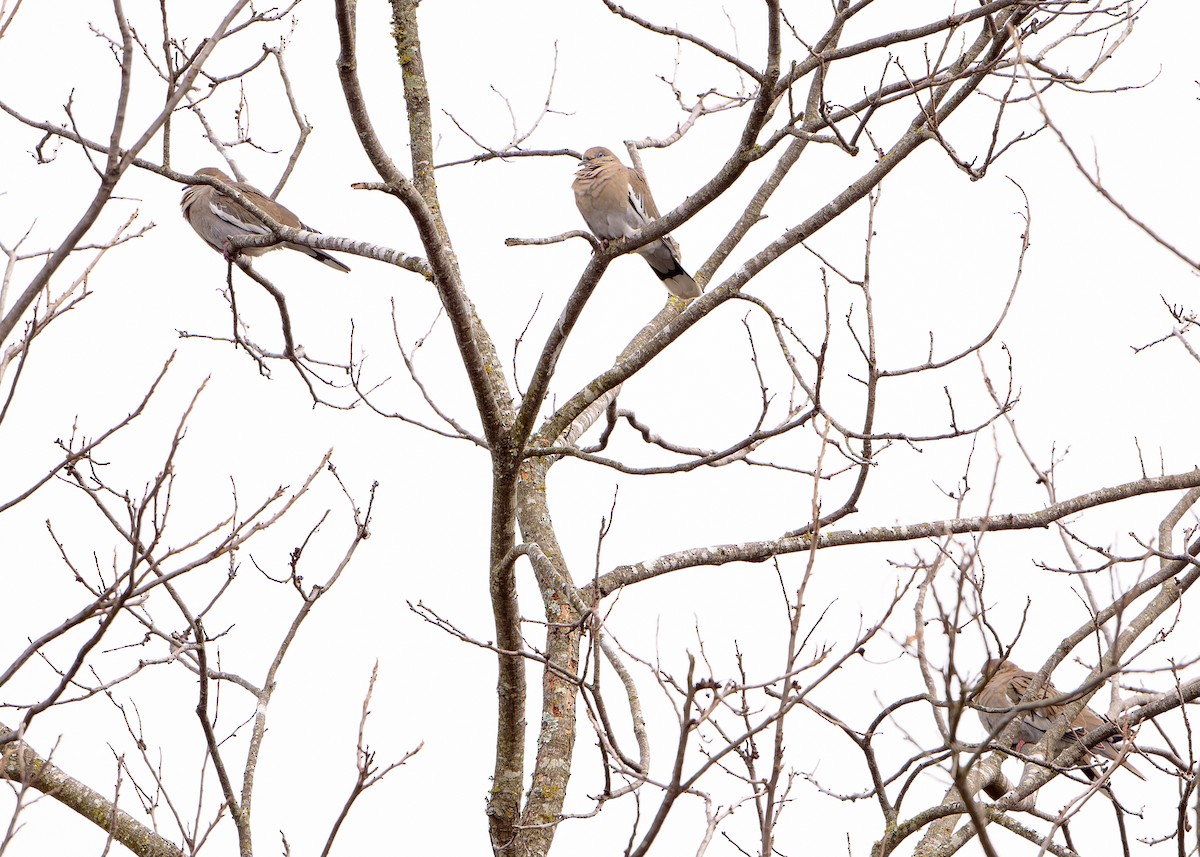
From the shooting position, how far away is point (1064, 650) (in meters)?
4.09

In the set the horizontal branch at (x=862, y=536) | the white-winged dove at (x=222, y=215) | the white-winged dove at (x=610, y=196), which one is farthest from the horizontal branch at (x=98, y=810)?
the white-winged dove at (x=610, y=196)

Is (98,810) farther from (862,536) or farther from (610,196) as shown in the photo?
(610,196)

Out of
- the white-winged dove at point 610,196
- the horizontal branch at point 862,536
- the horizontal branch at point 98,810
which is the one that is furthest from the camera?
the white-winged dove at point 610,196

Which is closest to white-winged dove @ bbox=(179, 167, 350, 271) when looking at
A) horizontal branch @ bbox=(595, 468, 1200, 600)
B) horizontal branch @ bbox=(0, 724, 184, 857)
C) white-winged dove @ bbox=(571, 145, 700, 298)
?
white-winged dove @ bbox=(571, 145, 700, 298)

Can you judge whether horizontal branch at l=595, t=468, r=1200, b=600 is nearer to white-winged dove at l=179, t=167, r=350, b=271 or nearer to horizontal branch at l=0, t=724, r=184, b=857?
horizontal branch at l=0, t=724, r=184, b=857

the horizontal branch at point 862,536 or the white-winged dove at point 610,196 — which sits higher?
the white-winged dove at point 610,196

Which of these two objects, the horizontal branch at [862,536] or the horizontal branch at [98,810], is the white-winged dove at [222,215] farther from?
the horizontal branch at [98,810]

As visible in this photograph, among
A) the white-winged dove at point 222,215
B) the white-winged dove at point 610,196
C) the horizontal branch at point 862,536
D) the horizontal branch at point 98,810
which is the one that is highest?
the white-winged dove at point 610,196

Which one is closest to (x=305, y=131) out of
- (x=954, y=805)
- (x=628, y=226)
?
(x=628, y=226)

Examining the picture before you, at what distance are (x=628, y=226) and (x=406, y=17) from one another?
210 centimetres

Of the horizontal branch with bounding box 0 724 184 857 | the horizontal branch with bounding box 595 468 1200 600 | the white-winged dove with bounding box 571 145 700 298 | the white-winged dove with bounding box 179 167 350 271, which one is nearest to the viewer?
the horizontal branch with bounding box 0 724 184 857

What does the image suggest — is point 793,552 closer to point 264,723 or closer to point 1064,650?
point 1064,650

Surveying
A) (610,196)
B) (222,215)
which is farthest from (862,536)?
(222,215)

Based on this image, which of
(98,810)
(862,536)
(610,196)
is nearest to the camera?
(98,810)
